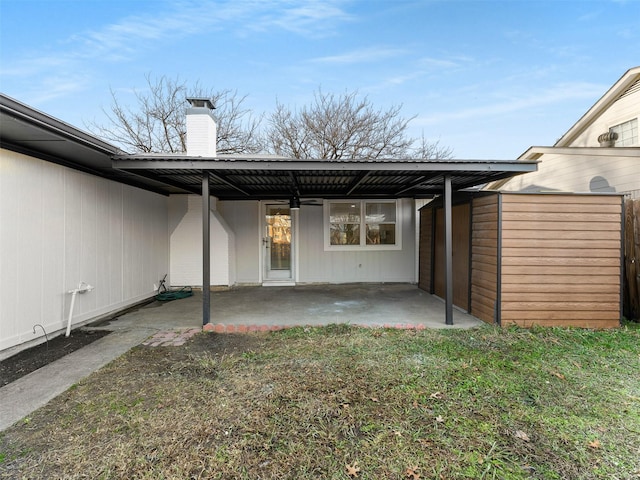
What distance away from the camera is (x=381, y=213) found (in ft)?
26.2

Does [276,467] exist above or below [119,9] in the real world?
below

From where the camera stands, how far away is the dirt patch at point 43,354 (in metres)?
3.01

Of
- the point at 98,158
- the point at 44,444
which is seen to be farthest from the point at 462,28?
the point at 44,444

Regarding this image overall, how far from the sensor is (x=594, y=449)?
6.24ft

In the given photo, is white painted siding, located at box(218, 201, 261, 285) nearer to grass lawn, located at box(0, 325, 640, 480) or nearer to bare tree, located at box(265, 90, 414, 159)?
grass lawn, located at box(0, 325, 640, 480)

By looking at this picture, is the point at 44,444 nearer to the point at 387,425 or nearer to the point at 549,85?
the point at 387,425

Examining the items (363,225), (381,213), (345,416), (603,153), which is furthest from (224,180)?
(603,153)

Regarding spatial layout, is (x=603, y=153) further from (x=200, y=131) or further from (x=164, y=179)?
(x=164, y=179)

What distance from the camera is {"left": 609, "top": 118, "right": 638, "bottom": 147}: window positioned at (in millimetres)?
7025

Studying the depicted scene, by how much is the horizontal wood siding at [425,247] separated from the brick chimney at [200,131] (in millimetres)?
4761

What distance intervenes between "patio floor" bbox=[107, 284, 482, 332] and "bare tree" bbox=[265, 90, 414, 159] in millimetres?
8644

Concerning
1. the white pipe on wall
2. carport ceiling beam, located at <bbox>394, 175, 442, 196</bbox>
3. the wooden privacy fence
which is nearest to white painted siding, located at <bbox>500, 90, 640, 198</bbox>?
the wooden privacy fence

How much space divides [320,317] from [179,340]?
6.83 ft

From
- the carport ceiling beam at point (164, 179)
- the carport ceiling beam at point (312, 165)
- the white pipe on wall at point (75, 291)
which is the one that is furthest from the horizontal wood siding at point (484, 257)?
the white pipe on wall at point (75, 291)
